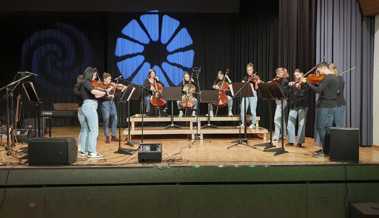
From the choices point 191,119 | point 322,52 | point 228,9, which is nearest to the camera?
point 322,52

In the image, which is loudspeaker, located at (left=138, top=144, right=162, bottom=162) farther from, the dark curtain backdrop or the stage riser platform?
the dark curtain backdrop

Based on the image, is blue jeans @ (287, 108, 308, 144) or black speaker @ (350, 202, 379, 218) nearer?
black speaker @ (350, 202, 379, 218)

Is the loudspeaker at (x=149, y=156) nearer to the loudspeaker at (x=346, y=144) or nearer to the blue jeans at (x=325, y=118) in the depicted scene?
the loudspeaker at (x=346, y=144)

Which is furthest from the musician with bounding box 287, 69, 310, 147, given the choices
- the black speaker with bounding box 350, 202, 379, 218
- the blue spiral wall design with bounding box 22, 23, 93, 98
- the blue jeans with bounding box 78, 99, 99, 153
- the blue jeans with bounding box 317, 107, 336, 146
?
the blue spiral wall design with bounding box 22, 23, 93, 98

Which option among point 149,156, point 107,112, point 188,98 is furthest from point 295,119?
point 107,112

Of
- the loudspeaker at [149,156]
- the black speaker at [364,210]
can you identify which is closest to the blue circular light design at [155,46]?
the loudspeaker at [149,156]

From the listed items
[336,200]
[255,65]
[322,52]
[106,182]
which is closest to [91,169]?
[106,182]

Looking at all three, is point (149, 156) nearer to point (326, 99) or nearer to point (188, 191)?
point (188, 191)

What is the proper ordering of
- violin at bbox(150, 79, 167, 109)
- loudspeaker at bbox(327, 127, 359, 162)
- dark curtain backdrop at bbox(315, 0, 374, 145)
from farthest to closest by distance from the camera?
violin at bbox(150, 79, 167, 109) < dark curtain backdrop at bbox(315, 0, 374, 145) < loudspeaker at bbox(327, 127, 359, 162)

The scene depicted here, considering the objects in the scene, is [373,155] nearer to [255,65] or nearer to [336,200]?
[336,200]

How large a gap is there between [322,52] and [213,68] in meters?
5.42

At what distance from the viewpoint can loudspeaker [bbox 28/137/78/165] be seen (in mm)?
7281

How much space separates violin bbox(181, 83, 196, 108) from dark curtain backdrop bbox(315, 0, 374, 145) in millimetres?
4000

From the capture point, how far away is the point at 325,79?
27.9 ft
